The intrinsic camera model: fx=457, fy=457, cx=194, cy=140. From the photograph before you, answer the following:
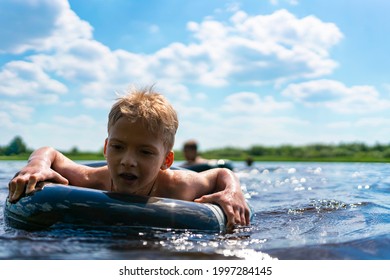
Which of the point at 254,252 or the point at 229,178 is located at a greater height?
the point at 229,178

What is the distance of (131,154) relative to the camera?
3.44 meters

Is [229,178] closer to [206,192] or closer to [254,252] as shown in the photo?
[206,192]

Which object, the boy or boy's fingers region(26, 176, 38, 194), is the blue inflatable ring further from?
the boy

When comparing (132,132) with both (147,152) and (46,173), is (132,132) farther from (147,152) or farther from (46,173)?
(46,173)

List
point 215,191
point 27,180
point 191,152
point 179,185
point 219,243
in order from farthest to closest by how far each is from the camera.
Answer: point 191,152 → point 215,191 → point 179,185 → point 27,180 → point 219,243

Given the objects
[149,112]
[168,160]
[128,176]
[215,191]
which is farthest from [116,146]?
[215,191]

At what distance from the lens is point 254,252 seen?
3.05m

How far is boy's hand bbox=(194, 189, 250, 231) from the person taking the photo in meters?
3.74

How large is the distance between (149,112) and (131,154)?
1.21 ft

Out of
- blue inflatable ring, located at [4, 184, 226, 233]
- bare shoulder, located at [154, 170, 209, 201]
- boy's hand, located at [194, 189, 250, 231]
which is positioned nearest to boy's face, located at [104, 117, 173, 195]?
blue inflatable ring, located at [4, 184, 226, 233]

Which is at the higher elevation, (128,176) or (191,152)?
(191,152)
